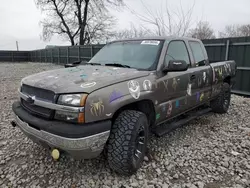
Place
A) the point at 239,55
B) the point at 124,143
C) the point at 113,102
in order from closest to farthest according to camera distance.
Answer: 1. the point at 113,102
2. the point at 124,143
3. the point at 239,55

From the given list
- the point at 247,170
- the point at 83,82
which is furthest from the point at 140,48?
the point at 247,170

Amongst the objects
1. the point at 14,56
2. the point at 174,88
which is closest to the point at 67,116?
the point at 174,88

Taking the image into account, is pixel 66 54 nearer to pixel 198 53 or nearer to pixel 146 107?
pixel 198 53

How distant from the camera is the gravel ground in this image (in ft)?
8.12

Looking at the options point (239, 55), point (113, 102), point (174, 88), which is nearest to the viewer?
point (113, 102)

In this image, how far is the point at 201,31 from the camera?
14.4 meters

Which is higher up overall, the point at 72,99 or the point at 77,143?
the point at 72,99

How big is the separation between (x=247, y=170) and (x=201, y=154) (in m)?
0.62

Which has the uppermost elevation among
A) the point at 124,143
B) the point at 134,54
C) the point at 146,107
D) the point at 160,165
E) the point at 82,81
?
the point at 134,54

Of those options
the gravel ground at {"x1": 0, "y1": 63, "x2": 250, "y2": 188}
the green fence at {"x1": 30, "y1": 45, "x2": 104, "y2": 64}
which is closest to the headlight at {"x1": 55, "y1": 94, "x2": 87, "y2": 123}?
the gravel ground at {"x1": 0, "y1": 63, "x2": 250, "y2": 188}

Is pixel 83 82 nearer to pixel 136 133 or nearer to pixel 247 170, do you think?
pixel 136 133

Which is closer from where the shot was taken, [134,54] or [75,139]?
[75,139]

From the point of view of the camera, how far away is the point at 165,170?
2.72m

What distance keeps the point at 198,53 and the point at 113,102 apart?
8.68 feet
